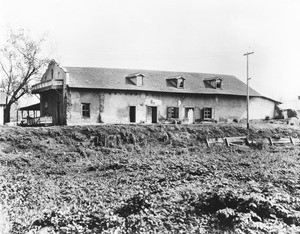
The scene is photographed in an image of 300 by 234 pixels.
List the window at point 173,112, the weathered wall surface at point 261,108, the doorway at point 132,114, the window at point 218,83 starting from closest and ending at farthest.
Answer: the doorway at point 132,114 → the window at point 173,112 → the window at point 218,83 → the weathered wall surface at point 261,108

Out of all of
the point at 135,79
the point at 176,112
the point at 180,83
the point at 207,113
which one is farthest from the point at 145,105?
the point at 207,113

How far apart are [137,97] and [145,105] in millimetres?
951

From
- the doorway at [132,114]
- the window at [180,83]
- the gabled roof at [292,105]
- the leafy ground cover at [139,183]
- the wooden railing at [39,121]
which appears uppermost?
the window at [180,83]

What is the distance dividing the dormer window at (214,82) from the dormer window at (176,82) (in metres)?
2.98

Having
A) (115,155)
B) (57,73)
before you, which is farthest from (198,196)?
(57,73)

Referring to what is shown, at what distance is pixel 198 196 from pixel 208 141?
12.1 m

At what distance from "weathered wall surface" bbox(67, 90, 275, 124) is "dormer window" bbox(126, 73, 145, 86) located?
118 cm

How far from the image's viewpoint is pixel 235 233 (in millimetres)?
9055

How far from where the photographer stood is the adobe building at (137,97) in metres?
26.9

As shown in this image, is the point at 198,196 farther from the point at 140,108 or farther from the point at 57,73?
the point at 57,73

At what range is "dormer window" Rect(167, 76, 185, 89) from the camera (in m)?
30.8

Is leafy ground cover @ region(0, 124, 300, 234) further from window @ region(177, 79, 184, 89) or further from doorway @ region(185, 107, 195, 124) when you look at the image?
window @ region(177, 79, 184, 89)

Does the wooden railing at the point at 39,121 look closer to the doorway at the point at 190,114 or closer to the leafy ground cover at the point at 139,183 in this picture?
the leafy ground cover at the point at 139,183

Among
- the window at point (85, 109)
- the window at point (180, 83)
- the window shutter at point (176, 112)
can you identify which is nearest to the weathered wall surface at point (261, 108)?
the window at point (180, 83)
